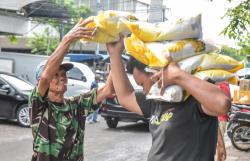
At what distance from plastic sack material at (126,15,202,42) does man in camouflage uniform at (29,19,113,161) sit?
2.91ft

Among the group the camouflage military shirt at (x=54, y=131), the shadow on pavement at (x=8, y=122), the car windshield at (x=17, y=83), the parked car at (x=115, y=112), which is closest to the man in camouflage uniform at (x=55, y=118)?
the camouflage military shirt at (x=54, y=131)

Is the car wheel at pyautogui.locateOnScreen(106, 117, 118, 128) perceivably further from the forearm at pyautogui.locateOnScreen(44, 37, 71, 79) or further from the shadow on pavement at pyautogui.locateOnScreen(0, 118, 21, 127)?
the forearm at pyautogui.locateOnScreen(44, 37, 71, 79)

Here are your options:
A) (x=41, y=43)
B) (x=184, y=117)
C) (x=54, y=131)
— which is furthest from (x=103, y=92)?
(x=41, y=43)

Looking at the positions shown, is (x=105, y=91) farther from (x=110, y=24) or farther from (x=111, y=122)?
(x=111, y=122)

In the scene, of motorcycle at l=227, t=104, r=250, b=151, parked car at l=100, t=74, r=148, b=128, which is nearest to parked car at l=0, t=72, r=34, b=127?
parked car at l=100, t=74, r=148, b=128

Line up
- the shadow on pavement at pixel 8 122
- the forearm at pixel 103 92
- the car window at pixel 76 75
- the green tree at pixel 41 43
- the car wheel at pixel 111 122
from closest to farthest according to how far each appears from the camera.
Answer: the forearm at pixel 103 92 < the shadow on pavement at pixel 8 122 < the car wheel at pixel 111 122 < the car window at pixel 76 75 < the green tree at pixel 41 43

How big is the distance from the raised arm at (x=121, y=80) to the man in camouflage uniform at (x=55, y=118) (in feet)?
1.26

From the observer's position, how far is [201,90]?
2.16 metres

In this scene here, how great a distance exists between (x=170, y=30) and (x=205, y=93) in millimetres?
373

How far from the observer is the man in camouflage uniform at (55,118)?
3246 millimetres

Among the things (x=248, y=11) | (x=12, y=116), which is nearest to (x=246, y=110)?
(x=248, y=11)

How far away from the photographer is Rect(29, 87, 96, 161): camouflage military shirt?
10.8ft

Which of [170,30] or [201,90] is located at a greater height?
[170,30]

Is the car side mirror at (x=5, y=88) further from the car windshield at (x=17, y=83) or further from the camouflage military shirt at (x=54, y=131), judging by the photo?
the camouflage military shirt at (x=54, y=131)
